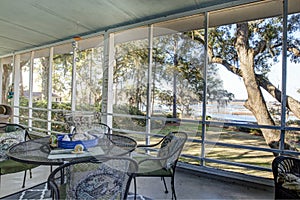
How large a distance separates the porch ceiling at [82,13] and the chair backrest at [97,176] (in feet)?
7.79

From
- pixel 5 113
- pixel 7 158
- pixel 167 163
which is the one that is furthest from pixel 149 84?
pixel 5 113

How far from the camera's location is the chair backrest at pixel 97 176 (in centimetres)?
129

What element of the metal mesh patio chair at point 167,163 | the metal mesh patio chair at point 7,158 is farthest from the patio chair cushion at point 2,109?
the metal mesh patio chair at point 167,163

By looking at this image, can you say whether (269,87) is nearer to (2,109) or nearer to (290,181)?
(290,181)

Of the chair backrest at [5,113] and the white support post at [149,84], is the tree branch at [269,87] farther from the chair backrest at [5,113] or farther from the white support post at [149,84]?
the chair backrest at [5,113]

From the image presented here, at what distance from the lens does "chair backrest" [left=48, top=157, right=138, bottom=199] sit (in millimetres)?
1295

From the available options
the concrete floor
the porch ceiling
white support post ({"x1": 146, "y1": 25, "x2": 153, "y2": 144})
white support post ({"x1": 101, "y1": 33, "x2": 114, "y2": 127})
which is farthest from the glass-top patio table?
the porch ceiling

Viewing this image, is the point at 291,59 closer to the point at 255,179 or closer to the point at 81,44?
the point at 255,179

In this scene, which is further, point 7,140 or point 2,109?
point 2,109

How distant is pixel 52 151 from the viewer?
6.14ft

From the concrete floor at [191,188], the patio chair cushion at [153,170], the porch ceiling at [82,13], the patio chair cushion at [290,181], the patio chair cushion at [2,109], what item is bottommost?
the concrete floor at [191,188]

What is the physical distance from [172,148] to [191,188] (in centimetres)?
75

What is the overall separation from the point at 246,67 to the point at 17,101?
648cm

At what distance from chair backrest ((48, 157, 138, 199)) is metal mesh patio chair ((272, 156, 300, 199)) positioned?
1308mm
